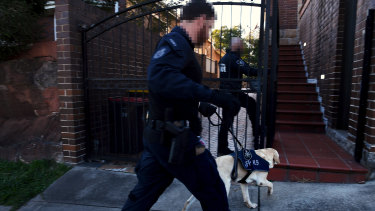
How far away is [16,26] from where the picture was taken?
3.67 metres

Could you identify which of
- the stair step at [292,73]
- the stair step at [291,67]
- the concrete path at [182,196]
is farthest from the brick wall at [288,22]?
the concrete path at [182,196]

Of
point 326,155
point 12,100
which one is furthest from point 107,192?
point 326,155

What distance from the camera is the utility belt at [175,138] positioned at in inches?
65.7

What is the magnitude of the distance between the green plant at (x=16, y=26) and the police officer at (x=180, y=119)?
2.94 meters

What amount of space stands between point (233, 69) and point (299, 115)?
2.60 metres

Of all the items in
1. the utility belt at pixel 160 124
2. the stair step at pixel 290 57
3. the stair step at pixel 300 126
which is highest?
the stair step at pixel 290 57

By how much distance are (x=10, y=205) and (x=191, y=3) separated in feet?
9.53

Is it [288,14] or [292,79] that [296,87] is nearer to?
[292,79]

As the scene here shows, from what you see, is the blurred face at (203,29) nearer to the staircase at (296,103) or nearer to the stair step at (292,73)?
the staircase at (296,103)

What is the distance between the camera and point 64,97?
381 cm

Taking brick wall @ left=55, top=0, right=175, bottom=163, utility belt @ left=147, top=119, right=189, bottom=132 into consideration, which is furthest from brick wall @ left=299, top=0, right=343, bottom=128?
utility belt @ left=147, top=119, right=189, bottom=132

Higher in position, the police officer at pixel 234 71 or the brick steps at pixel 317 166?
the police officer at pixel 234 71

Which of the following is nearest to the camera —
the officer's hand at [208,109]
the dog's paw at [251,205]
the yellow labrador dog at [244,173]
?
the officer's hand at [208,109]

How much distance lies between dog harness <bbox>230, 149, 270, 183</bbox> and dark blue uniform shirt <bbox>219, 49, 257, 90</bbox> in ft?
4.15
